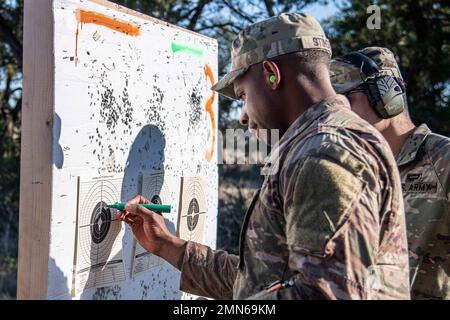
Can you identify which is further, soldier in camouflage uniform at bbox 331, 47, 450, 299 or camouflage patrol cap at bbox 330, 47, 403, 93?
camouflage patrol cap at bbox 330, 47, 403, 93

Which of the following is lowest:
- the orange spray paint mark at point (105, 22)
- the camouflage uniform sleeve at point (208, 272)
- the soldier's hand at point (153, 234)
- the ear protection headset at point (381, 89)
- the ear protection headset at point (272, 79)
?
the camouflage uniform sleeve at point (208, 272)

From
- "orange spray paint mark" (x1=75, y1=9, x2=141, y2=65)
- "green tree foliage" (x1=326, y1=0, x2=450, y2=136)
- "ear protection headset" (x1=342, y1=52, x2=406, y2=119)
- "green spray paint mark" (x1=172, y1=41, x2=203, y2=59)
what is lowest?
"ear protection headset" (x1=342, y1=52, x2=406, y2=119)

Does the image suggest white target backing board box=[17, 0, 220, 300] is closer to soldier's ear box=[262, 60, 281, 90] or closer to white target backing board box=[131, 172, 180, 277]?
A: white target backing board box=[131, 172, 180, 277]

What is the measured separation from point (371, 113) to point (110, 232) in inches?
40.8

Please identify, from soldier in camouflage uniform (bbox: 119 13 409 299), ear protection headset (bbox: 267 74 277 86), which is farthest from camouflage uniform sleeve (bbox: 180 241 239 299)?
ear protection headset (bbox: 267 74 277 86)

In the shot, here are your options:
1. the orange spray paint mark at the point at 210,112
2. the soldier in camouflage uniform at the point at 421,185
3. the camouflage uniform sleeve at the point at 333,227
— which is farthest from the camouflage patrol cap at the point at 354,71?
the camouflage uniform sleeve at the point at 333,227

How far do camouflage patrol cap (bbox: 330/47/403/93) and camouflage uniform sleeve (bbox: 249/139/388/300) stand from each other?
911mm

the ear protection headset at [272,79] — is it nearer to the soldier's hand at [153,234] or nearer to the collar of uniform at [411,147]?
the soldier's hand at [153,234]

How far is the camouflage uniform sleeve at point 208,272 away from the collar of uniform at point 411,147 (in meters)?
0.74

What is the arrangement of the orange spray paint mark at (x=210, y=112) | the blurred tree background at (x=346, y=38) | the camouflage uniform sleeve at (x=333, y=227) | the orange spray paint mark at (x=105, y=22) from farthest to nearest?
the blurred tree background at (x=346, y=38) → the orange spray paint mark at (x=210, y=112) → the orange spray paint mark at (x=105, y=22) → the camouflage uniform sleeve at (x=333, y=227)

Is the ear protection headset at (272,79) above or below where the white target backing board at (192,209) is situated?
above

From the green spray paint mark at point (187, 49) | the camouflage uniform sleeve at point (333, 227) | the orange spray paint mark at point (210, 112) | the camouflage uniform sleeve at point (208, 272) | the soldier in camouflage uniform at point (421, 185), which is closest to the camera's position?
the camouflage uniform sleeve at point (333, 227)

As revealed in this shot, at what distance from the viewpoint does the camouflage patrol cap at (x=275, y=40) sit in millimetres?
1263

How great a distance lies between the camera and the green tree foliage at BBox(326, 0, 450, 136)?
4.72 meters
